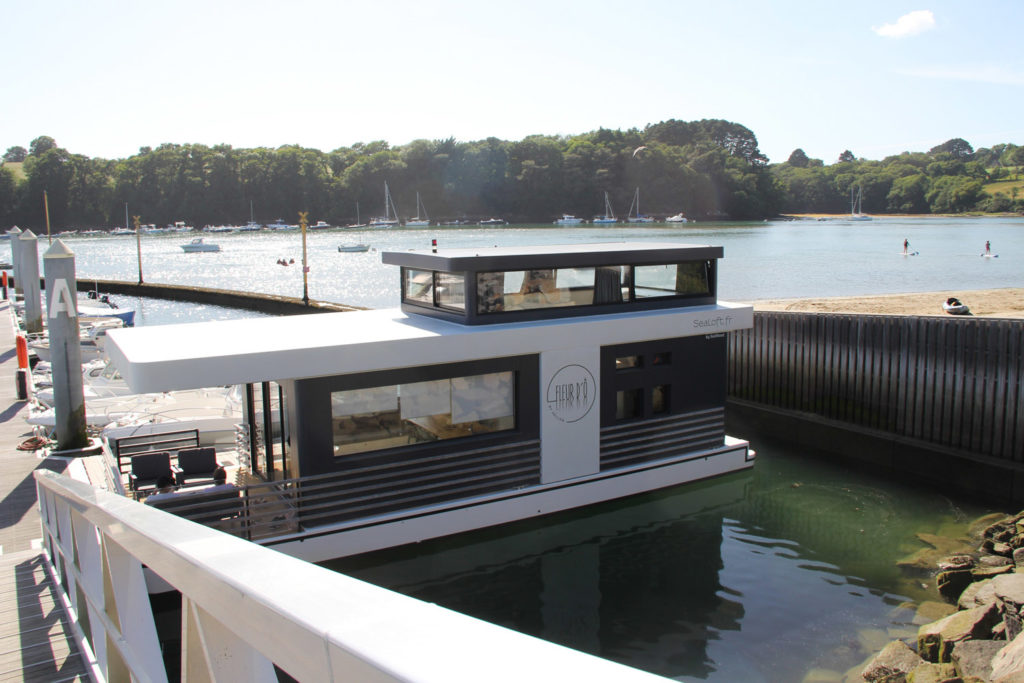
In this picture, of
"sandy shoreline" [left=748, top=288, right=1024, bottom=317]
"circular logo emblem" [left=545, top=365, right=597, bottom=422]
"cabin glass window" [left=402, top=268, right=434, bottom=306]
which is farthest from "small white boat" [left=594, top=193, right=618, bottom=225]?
"circular logo emblem" [left=545, top=365, right=597, bottom=422]

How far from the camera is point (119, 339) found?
10.1 m

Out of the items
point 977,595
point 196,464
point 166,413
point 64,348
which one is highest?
point 64,348

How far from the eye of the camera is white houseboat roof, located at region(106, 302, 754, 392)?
898cm

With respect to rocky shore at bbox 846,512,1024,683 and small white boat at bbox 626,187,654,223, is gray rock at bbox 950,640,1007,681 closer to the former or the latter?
rocky shore at bbox 846,512,1024,683

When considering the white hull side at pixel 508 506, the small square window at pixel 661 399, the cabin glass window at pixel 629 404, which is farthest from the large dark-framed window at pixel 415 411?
the small square window at pixel 661 399

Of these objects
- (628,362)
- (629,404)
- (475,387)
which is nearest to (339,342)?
(475,387)

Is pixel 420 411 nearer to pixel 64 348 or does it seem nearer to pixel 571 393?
pixel 571 393

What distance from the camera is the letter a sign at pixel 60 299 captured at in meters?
12.4

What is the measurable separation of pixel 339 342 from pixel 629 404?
4.82 meters

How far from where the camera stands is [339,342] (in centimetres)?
981

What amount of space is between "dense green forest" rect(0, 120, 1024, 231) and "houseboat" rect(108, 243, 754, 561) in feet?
342

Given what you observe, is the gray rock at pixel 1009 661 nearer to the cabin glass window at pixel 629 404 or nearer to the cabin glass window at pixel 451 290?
the cabin glass window at pixel 629 404

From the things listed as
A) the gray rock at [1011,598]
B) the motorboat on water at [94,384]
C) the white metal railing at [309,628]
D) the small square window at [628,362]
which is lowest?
the gray rock at [1011,598]

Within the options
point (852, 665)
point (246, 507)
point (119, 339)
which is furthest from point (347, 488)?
point (852, 665)
